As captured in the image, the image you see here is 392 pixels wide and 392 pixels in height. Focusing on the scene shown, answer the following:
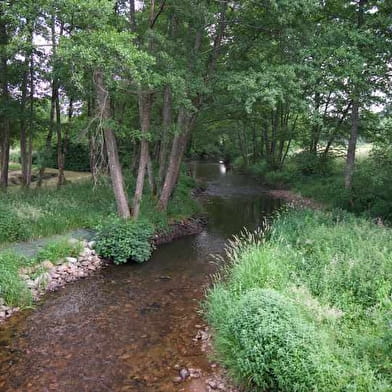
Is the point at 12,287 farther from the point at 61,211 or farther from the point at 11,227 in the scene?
the point at 61,211

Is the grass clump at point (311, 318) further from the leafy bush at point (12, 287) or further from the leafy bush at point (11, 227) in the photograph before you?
the leafy bush at point (11, 227)

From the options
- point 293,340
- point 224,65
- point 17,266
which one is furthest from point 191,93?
point 293,340

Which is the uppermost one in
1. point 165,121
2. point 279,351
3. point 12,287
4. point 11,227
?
point 165,121

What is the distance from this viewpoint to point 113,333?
21.5 feet

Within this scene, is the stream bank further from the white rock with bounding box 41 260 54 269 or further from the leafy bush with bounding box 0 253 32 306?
the leafy bush with bounding box 0 253 32 306

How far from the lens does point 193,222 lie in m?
14.8

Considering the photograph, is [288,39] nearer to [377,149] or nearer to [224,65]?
[224,65]

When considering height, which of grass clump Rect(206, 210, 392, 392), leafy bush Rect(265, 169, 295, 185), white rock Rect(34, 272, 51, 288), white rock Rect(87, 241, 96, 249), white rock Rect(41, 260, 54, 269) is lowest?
white rock Rect(34, 272, 51, 288)

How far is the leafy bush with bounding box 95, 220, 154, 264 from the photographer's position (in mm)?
10016

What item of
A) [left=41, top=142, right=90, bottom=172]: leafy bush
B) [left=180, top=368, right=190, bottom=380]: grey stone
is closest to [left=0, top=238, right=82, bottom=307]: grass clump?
[left=180, top=368, right=190, bottom=380]: grey stone

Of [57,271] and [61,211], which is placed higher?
[61,211]

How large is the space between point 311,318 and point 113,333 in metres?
3.61

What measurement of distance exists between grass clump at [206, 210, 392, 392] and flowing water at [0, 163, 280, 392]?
954mm

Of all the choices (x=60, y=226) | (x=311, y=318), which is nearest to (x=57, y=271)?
(x=60, y=226)
